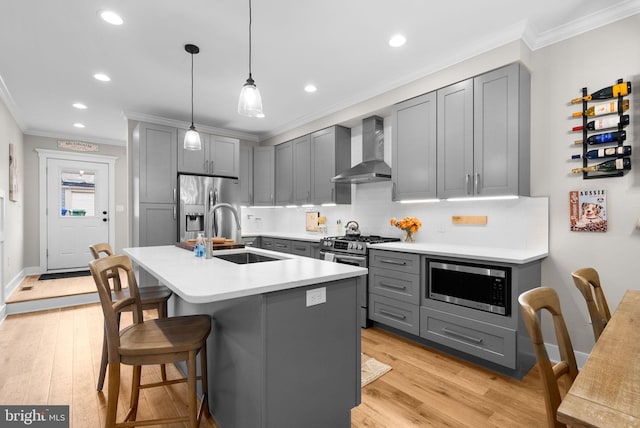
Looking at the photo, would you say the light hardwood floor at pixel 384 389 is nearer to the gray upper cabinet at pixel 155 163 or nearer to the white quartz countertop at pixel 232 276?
the white quartz countertop at pixel 232 276

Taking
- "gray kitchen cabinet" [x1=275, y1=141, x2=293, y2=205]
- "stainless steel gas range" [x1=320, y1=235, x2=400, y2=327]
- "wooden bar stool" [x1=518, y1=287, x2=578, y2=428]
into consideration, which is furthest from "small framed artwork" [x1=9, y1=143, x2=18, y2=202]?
"wooden bar stool" [x1=518, y1=287, x2=578, y2=428]

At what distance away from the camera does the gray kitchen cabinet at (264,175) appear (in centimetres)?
544

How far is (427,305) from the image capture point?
2.86 metres

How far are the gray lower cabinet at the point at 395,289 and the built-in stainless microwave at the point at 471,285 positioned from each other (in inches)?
6.2

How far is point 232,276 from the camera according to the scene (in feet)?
5.25

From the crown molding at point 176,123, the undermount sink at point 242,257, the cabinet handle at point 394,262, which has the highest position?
the crown molding at point 176,123

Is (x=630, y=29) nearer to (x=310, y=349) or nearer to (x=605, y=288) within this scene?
(x=605, y=288)

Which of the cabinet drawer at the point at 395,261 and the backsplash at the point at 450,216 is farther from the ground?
the backsplash at the point at 450,216

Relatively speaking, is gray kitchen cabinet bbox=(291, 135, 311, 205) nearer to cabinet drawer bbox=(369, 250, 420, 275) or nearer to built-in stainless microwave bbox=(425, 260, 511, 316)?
cabinet drawer bbox=(369, 250, 420, 275)

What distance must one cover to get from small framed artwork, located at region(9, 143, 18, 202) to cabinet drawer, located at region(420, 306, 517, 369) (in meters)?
5.68

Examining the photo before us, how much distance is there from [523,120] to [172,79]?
3.48 metres

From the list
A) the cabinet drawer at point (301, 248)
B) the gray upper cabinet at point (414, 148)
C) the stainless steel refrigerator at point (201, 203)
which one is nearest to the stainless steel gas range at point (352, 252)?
the cabinet drawer at point (301, 248)

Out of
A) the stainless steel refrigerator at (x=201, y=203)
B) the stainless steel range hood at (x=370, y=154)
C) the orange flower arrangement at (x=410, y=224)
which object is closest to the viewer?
the orange flower arrangement at (x=410, y=224)

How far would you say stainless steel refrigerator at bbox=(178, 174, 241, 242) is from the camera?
4.56 metres
